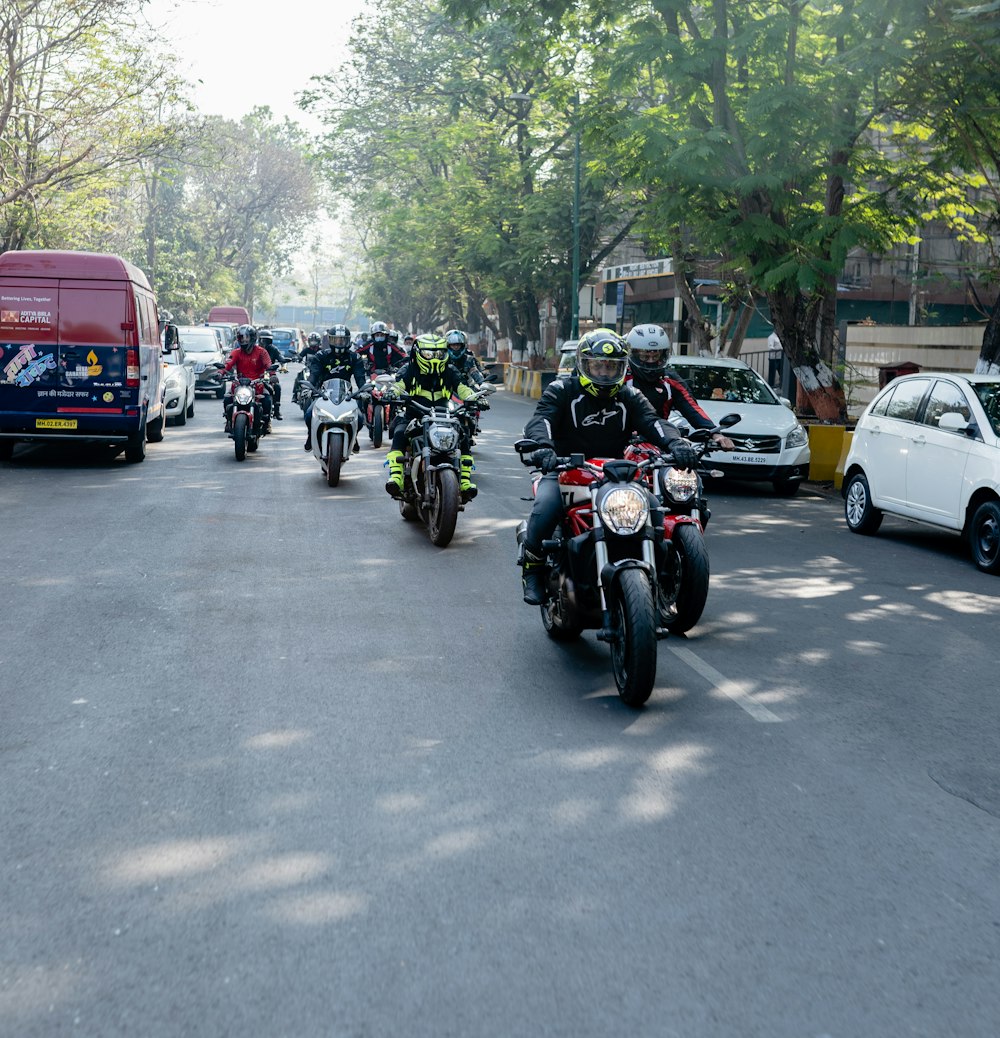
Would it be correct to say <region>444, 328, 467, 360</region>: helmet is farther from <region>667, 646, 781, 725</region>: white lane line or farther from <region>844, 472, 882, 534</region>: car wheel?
<region>667, 646, 781, 725</region>: white lane line

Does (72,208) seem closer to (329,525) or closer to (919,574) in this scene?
(329,525)

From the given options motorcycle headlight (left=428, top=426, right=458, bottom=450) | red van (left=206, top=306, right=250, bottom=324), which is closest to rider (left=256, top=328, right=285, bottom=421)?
motorcycle headlight (left=428, top=426, right=458, bottom=450)

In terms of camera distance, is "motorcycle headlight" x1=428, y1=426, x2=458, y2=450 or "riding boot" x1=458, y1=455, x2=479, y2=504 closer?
"motorcycle headlight" x1=428, y1=426, x2=458, y2=450

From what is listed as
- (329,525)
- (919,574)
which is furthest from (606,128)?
(919,574)

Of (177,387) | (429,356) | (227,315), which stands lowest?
(177,387)

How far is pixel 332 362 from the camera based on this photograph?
17.0 metres

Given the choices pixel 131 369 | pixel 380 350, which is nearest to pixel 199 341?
pixel 380 350

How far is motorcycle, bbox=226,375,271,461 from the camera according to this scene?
18766mm

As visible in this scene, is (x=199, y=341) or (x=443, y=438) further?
(x=199, y=341)

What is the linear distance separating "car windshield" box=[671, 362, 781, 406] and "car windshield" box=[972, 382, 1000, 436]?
5461mm

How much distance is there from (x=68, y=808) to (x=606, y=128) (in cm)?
1651

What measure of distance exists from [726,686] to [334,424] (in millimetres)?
9694

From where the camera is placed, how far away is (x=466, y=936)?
400 cm

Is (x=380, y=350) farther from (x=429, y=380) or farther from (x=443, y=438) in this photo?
(x=443, y=438)
